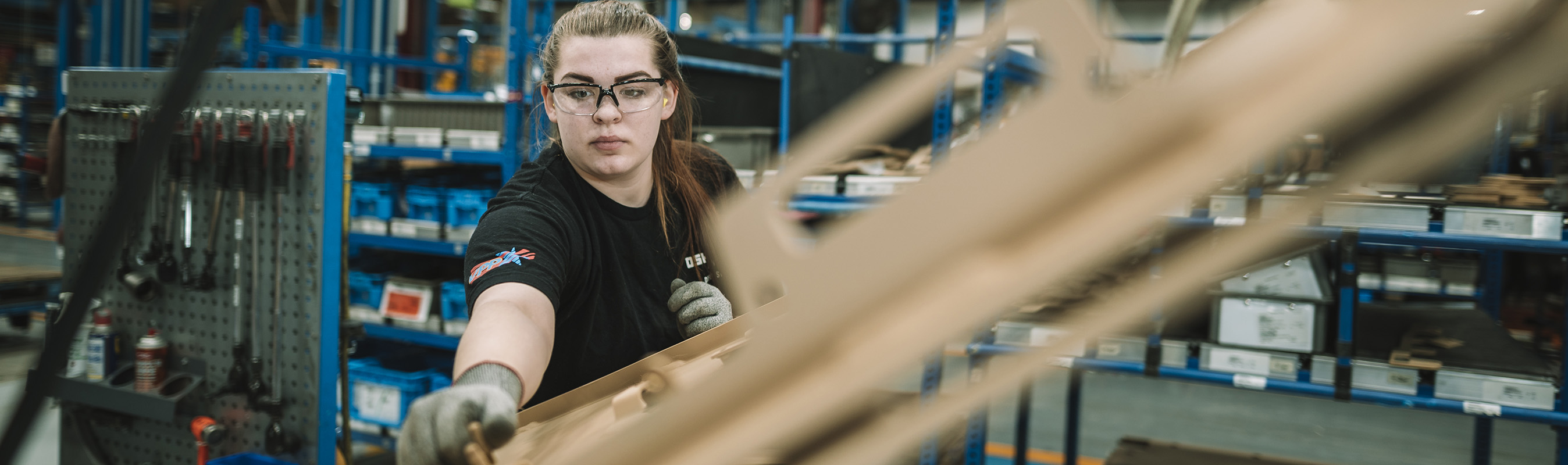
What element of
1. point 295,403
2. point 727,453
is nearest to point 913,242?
point 727,453

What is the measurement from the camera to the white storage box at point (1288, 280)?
2.88 metres

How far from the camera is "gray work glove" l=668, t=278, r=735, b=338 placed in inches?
56.6

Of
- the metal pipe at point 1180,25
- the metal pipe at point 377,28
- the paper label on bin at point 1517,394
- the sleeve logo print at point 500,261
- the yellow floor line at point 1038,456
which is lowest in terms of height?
the yellow floor line at point 1038,456

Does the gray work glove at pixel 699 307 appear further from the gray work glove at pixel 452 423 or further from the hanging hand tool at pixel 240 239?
the hanging hand tool at pixel 240 239

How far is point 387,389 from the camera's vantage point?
13.0ft

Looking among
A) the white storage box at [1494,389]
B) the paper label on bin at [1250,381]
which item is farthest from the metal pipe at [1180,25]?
the white storage box at [1494,389]

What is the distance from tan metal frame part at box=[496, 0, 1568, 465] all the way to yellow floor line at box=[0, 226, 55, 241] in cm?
1101

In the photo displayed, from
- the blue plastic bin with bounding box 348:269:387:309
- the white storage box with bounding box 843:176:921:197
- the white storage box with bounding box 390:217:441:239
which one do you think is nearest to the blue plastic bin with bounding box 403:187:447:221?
the white storage box with bounding box 390:217:441:239

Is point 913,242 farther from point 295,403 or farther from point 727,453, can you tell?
point 295,403

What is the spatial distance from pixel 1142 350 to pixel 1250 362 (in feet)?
1.12

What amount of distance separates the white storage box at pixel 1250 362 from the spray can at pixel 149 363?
3336mm

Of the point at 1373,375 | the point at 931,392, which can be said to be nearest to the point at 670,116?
the point at 931,392

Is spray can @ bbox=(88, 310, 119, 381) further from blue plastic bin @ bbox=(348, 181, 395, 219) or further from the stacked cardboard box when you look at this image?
the stacked cardboard box

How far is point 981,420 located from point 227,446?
97.7 inches
